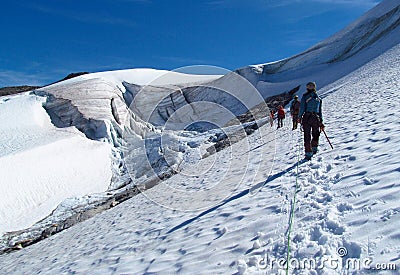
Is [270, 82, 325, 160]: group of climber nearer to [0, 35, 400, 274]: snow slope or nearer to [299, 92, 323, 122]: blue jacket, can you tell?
[299, 92, 323, 122]: blue jacket

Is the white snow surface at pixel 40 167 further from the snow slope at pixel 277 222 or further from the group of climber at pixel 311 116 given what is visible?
the group of climber at pixel 311 116

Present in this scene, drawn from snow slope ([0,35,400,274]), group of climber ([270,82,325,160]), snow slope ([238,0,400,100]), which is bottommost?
snow slope ([0,35,400,274])

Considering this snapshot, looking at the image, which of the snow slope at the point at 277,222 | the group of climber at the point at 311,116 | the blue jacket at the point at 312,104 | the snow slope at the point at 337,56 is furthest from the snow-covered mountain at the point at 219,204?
the snow slope at the point at 337,56

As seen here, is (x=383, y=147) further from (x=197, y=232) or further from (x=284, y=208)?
(x=197, y=232)

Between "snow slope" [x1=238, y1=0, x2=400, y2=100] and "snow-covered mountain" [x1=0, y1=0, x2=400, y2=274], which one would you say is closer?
"snow-covered mountain" [x1=0, y1=0, x2=400, y2=274]

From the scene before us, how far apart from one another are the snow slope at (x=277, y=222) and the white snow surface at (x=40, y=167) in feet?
40.6

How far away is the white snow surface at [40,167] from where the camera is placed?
2072cm

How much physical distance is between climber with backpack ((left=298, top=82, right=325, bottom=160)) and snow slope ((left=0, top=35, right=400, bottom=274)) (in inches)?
17.6

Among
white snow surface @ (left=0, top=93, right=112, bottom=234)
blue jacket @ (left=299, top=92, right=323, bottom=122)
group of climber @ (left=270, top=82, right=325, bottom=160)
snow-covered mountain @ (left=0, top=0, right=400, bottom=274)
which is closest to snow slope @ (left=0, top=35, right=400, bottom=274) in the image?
snow-covered mountain @ (left=0, top=0, right=400, bottom=274)

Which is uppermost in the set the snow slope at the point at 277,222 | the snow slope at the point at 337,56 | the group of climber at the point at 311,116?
the snow slope at the point at 337,56

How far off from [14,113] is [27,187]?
572 inches

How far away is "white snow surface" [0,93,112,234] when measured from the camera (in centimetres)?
2072

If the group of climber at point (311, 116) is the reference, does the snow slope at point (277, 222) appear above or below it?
below

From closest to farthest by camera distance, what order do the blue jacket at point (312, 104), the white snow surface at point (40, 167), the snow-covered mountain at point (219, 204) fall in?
the snow-covered mountain at point (219, 204) < the blue jacket at point (312, 104) < the white snow surface at point (40, 167)
